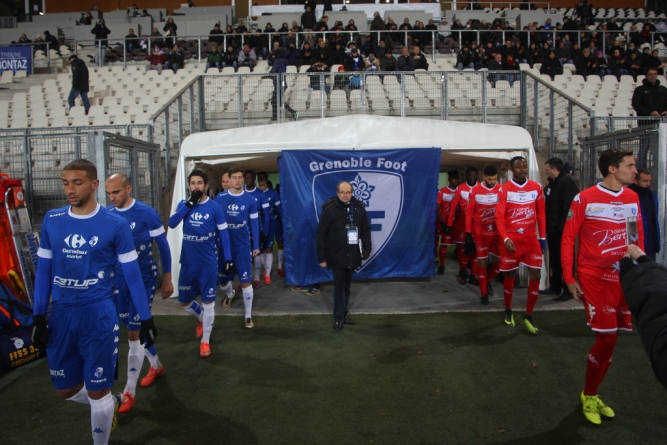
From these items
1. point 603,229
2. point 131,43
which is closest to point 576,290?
point 603,229

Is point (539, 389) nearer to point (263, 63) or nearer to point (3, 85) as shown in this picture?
point (263, 63)

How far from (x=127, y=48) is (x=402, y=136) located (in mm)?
14071

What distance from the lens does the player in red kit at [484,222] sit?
24.2ft

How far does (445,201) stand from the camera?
10156 millimetres

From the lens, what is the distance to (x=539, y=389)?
14.7 ft

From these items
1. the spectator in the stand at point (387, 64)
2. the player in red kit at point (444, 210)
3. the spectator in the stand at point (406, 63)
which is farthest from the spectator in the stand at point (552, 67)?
the player in red kit at point (444, 210)

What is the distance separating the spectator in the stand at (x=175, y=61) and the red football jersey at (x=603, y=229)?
1452cm

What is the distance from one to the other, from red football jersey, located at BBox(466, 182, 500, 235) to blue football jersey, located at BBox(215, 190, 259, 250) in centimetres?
339

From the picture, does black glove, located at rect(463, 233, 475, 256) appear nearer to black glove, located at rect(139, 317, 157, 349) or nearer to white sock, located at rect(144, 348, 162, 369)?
white sock, located at rect(144, 348, 162, 369)

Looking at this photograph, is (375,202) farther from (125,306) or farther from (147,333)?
(147,333)

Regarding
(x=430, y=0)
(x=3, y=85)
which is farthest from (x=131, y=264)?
(x=430, y=0)

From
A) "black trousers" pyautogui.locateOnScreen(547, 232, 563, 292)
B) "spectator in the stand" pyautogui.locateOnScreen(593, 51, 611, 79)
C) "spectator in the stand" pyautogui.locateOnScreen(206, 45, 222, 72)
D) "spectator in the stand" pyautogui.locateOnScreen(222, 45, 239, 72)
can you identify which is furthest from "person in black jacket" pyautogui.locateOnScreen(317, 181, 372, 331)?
"spectator in the stand" pyautogui.locateOnScreen(593, 51, 611, 79)

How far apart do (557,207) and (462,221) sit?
7.12 feet

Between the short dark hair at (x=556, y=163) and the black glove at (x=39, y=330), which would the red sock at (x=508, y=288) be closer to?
the short dark hair at (x=556, y=163)
